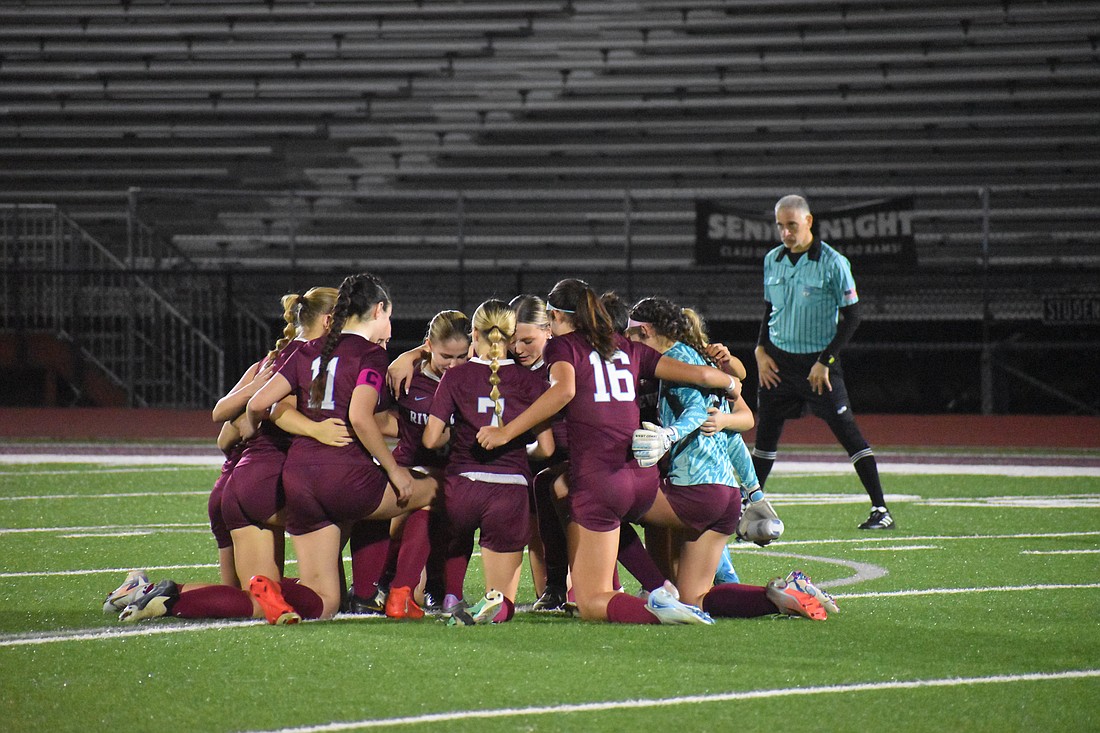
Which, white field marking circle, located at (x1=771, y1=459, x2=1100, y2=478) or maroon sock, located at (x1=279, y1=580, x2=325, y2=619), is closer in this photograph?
maroon sock, located at (x1=279, y1=580, x2=325, y2=619)

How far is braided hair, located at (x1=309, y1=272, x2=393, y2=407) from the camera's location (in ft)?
19.6

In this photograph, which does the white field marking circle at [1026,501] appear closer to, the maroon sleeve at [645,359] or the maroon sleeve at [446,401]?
the maroon sleeve at [645,359]

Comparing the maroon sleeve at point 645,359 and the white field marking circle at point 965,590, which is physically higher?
the maroon sleeve at point 645,359

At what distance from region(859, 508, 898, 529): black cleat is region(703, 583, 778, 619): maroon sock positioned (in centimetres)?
310

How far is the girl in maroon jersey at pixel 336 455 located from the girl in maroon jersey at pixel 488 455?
0.23m

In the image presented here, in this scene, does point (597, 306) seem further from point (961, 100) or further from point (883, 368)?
point (961, 100)

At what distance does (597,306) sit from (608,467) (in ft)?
2.17

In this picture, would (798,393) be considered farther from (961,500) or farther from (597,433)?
(597,433)

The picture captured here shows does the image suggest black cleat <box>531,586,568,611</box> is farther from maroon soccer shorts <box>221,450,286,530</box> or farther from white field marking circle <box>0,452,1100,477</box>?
white field marking circle <box>0,452,1100,477</box>

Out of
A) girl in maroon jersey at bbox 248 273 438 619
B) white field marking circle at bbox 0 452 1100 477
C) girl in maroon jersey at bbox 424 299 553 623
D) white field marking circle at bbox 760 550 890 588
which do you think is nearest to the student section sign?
white field marking circle at bbox 0 452 1100 477

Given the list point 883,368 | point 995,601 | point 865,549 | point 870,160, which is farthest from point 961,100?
point 995,601

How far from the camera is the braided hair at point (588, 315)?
598cm

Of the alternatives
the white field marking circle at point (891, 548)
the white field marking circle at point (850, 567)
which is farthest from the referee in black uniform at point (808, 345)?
the white field marking circle at point (850, 567)

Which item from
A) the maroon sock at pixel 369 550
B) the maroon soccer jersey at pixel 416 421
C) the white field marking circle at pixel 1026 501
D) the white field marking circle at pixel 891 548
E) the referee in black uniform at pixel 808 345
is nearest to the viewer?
the maroon sock at pixel 369 550
